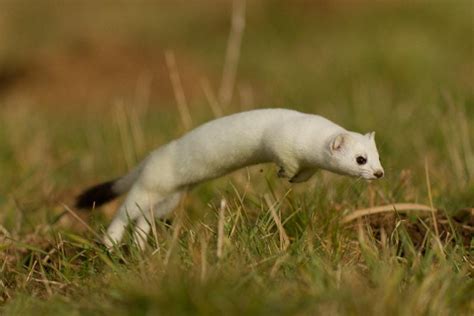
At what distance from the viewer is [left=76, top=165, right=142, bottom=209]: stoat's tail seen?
143 inches

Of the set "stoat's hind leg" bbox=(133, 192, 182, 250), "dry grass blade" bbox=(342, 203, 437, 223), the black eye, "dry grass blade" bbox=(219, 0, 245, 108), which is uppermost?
the black eye

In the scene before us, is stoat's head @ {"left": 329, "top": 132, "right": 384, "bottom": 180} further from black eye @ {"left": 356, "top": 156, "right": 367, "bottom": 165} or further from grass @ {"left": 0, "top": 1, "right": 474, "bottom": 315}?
grass @ {"left": 0, "top": 1, "right": 474, "bottom": 315}

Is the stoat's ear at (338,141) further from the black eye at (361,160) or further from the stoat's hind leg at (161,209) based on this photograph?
the stoat's hind leg at (161,209)

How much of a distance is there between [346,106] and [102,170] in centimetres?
159

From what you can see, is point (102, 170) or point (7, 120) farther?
point (7, 120)

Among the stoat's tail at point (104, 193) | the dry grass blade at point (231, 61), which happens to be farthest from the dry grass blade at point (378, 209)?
the dry grass blade at point (231, 61)

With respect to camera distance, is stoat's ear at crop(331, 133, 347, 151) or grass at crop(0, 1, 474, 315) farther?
stoat's ear at crop(331, 133, 347, 151)

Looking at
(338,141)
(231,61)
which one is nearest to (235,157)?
(338,141)

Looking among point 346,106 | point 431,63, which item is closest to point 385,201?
point 346,106

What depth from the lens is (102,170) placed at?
217 inches

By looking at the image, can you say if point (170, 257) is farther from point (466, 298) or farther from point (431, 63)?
point (431, 63)

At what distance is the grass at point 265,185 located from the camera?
8.21ft

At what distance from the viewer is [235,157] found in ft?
10.1

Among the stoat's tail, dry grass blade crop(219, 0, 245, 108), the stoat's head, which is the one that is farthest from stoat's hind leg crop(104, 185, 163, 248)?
dry grass blade crop(219, 0, 245, 108)
